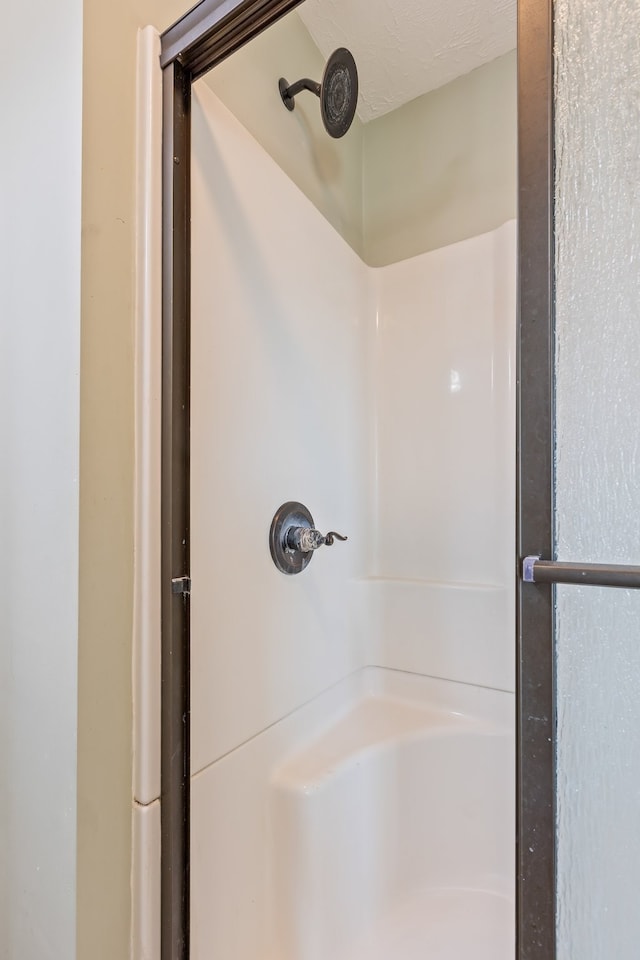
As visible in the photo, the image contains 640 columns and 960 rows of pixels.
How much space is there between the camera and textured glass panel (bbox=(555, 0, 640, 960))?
1.39 feet

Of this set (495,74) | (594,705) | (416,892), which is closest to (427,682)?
(416,892)

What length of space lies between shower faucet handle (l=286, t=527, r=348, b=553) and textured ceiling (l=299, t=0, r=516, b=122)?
132cm

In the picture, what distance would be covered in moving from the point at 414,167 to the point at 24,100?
118 cm

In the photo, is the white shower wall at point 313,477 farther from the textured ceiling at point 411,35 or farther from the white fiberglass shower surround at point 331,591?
the textured ceiling at point 411,35

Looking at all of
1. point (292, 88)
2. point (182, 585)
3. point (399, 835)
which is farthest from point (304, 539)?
point (292, 88)

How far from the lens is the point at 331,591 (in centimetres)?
125

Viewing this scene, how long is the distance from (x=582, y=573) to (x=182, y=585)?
56 centimetres

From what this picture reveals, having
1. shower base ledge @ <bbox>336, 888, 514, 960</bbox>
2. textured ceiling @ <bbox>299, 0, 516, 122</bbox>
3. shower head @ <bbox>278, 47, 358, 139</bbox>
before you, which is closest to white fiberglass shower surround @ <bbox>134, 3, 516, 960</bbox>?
shower base ledge @ <bbox>336, 888, 514, 960</bbox>

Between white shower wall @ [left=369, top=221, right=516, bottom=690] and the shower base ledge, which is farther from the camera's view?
white shower wall @ [left=369, top=221, right=516, bottom=690]

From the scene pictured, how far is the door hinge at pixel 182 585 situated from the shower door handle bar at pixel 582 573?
1.66 ft

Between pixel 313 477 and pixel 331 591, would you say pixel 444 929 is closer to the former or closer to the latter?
pixel 331 591

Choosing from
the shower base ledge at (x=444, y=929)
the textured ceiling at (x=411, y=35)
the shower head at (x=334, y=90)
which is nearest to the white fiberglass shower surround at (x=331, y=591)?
the shower base ledge at (x=444, y=929)

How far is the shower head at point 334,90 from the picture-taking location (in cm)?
110

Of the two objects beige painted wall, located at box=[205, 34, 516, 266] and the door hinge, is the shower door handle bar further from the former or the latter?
beige painted wall, located at box=[205, 34, 516, 266]
